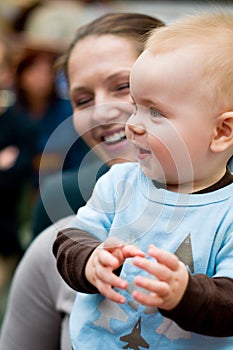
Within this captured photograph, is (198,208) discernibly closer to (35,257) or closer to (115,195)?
(115,195)

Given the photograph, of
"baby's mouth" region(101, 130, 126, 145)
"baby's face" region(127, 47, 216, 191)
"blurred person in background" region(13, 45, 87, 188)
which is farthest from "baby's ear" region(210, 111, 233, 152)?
"blurred person in background" region(13, 45, 87, 188)

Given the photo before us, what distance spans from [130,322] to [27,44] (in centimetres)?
373

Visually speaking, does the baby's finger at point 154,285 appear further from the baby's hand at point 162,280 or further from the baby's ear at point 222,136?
the baby's ear at point 222,136

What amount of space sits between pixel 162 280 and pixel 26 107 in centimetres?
319

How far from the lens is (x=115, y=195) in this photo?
2.48 feet

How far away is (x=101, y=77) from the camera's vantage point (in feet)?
3.57

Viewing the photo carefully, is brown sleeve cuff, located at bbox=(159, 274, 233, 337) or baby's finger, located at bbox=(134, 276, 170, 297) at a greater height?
baby's finger, located at bbox=(134, 276, 170, 297)

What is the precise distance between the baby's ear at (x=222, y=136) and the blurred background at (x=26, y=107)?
167 cm

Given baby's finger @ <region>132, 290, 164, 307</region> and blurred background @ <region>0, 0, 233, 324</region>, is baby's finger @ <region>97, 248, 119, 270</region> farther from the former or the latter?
blurred background @ <region>0, 0, 233, 324</region>

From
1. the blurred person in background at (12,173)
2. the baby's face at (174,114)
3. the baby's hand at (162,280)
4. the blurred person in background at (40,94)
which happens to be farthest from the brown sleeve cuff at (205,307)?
the blurred person in background at (40,94)

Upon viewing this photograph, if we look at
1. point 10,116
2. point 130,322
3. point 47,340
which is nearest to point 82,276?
point 130,322

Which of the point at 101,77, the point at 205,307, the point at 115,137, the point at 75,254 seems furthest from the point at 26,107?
the point at 205,307

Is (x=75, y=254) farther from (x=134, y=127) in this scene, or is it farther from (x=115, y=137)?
(x=115, y=137)

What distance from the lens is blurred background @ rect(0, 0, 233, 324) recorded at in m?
3.14
